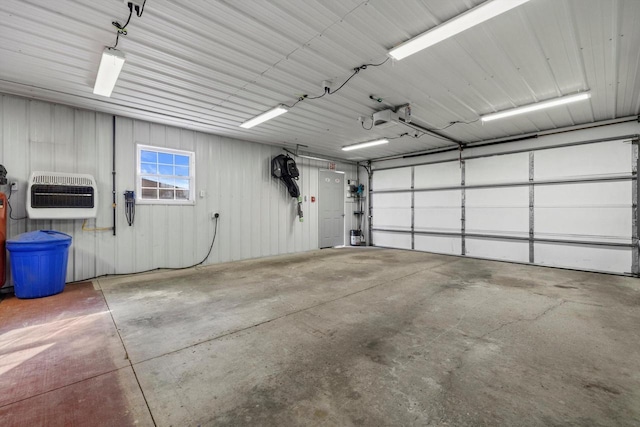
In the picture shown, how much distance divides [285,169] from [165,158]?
283 centimetres

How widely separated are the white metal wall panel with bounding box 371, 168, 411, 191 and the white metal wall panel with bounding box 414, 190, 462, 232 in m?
0.58

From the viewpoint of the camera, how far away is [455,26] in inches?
102

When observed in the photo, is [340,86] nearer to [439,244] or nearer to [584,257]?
[439,244]

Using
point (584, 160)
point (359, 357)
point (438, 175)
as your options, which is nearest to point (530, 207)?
point (584, 160)

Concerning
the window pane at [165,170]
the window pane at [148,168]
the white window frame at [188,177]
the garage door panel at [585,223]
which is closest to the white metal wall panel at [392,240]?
the garage door panel at [585,223]

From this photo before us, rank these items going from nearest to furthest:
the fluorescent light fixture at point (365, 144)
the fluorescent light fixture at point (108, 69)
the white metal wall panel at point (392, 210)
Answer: the fluorescent light fixture at point (108, 69) < the fluorescent light fixture at point (365, 144) < the white metal wall panel at point (392, 210)

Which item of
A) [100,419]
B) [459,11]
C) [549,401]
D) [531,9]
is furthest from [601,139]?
[100,419]

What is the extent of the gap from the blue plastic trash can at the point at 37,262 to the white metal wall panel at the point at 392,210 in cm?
799

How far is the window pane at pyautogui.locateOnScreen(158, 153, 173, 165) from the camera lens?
563cm

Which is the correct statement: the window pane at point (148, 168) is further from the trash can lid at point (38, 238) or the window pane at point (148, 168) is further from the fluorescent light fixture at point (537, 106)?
the fluorescent light fixture at point (537, 106)

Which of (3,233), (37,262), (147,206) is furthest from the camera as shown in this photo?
(147,206)

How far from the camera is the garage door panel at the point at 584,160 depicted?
17.6ft

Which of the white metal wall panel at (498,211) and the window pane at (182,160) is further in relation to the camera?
the white metal wall panel at (498,211)

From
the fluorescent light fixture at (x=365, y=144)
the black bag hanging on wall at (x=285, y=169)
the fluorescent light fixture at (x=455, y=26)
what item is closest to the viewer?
the fluorescent light fixture at (x=455, y=26)
